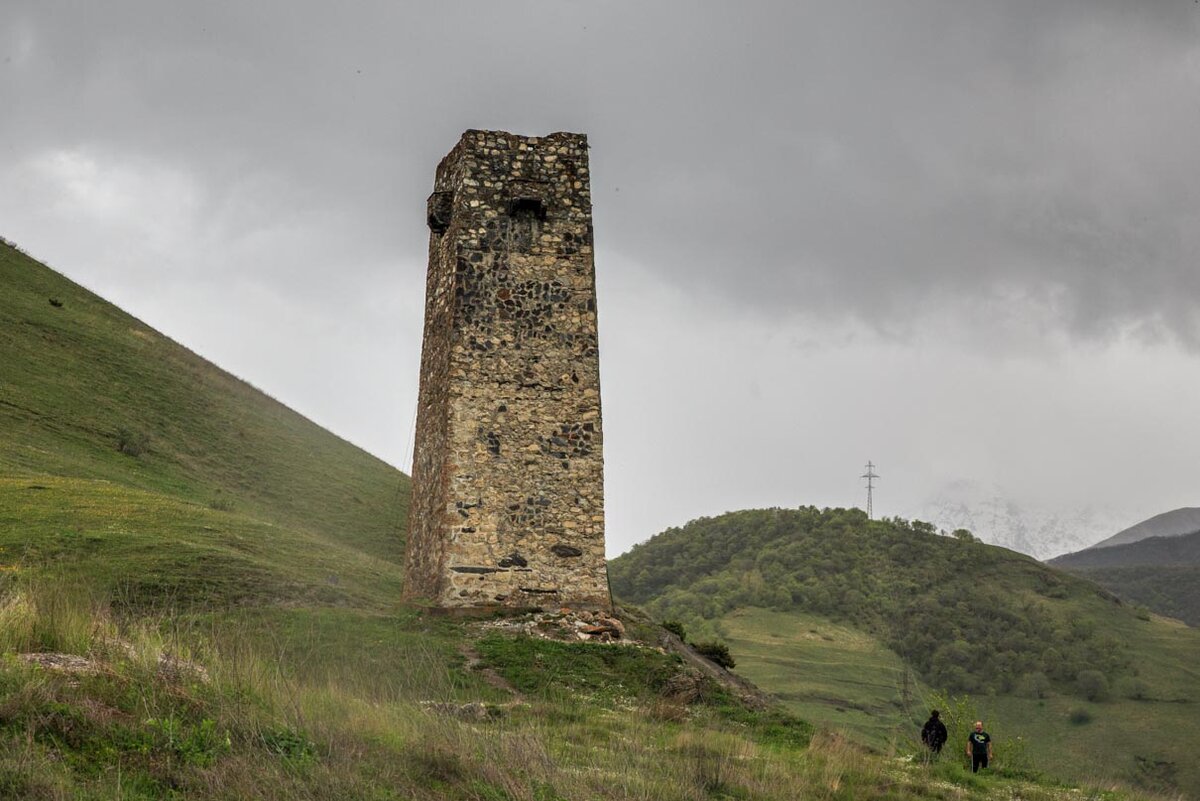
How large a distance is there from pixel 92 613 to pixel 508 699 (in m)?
5.56

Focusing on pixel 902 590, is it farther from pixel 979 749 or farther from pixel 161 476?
pixel 979 749

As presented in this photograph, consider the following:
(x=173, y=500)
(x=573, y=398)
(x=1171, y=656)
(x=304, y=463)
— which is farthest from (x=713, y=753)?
(x=1171, y=656)

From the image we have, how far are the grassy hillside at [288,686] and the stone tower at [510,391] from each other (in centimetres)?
131

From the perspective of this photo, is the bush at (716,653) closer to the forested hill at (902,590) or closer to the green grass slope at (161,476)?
the green grass slope at (161,476)

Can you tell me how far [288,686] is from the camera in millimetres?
9445

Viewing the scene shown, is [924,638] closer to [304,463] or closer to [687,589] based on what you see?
[687,589]

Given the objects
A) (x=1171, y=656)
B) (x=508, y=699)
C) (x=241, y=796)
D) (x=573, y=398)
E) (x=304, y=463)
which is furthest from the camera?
(x=1171, y=656)

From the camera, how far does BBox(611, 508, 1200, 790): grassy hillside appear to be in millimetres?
43844

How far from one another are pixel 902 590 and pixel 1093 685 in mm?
14712

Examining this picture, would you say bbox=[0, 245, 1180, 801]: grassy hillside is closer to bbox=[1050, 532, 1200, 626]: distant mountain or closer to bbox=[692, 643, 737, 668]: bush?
bbox=[692, 643, 737, 668]: bush

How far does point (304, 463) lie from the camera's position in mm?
43875

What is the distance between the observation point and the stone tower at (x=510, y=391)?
62.5ft

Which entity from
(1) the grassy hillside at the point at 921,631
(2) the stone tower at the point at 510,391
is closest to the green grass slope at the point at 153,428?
(2) the stone tower at the point at 510,391

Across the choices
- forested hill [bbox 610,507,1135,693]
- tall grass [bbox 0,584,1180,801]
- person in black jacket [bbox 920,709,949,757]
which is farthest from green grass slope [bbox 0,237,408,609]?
forested hill [bbox 610,507,1135,693]
